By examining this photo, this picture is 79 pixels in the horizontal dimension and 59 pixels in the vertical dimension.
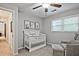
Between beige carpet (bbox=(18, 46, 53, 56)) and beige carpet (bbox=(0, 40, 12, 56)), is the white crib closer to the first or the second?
beige carpet (bbox=(18, 46, 53, 56))

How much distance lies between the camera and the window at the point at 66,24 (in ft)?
5.63

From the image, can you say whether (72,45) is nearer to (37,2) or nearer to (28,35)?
(28,35)

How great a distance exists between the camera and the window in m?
1.71

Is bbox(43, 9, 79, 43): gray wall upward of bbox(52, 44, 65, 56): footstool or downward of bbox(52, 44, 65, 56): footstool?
upward

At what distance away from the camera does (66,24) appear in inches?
71.0

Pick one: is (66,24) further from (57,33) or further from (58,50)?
(58,50)

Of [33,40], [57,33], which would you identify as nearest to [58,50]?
[57,33]

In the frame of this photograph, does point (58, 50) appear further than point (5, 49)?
No

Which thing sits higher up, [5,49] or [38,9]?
[38,9]

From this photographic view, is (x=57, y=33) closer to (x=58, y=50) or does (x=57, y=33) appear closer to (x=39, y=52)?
(x=58, y=50)

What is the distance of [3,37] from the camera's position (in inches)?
75.1

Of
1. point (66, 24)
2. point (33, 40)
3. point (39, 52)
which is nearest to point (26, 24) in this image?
point (33, 40)

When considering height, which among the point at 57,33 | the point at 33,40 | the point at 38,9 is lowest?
the point at 33,40

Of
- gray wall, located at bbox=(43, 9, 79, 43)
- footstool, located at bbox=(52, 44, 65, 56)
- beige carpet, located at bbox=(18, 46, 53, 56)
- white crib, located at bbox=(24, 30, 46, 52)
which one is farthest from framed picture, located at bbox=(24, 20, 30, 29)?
footstool, located at bbox=(52, 44, 65, 56)
